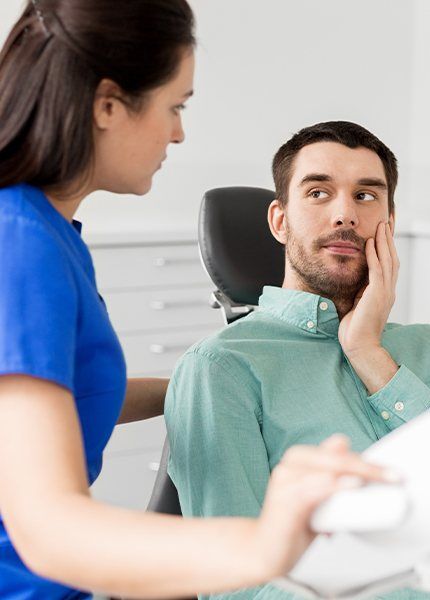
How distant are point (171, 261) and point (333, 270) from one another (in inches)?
76.3

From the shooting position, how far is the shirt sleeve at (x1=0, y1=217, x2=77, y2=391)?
87 centimetres

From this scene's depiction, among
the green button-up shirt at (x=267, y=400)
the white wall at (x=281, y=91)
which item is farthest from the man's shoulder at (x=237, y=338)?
the white wall at (x=281, y=91)

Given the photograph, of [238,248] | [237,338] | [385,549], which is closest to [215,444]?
[237,338]

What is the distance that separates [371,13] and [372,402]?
10.1ft

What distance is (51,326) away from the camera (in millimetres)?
892

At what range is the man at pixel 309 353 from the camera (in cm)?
145

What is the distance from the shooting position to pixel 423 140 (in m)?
4.42

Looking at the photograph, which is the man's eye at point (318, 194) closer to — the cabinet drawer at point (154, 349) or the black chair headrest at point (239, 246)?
the black chair headrest at point (239, 246)

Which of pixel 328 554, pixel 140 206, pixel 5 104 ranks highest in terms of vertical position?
pixel 5 104

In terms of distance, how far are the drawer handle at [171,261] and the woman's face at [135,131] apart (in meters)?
2.53

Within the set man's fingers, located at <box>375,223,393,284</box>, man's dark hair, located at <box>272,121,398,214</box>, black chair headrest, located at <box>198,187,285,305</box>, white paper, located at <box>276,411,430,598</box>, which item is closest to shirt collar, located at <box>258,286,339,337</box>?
man's fingers, located at <box>375,223,393,284</box>

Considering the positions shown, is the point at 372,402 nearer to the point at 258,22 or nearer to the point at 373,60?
the point at 258,22

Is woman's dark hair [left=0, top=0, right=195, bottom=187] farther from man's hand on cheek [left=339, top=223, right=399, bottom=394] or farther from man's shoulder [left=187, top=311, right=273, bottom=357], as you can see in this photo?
man's hand on cheek [left=339, top=223, right=399, bottom=394]

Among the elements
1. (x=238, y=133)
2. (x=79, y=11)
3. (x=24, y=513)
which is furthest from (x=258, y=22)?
(x=24, y=513)
